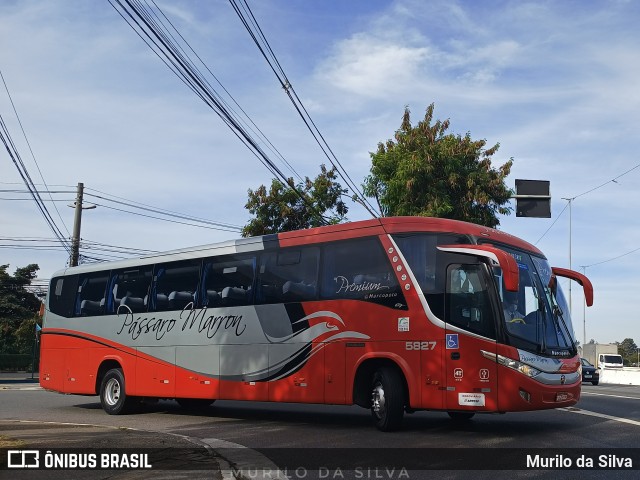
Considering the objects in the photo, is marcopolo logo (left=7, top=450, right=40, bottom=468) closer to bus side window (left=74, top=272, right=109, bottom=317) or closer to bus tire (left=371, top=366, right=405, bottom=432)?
bus tire (left=371, top=366, right=405, bottom=432)

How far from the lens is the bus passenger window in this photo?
1664cm

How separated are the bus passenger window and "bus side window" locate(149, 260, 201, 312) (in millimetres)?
277

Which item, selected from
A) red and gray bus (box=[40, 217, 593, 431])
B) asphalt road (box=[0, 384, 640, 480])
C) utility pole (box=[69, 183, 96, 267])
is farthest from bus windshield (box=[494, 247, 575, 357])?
utility pole (box=[69, 183, 96, 267])

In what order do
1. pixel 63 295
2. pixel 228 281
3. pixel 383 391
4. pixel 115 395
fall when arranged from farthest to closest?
pixel 63 295
pixel 115 395
pixel 228 281
pixel 383 391

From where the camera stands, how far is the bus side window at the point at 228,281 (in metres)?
14.5

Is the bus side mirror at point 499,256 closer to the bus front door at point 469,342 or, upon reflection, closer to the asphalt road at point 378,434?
the bus front door at point 469,342

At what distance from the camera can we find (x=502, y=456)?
9148 mm

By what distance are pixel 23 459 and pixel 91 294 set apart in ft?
31.0

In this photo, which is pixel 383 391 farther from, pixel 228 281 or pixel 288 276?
pixel 228 281

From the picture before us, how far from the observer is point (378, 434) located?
11.5m

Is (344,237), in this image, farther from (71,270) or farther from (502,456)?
(71,270)

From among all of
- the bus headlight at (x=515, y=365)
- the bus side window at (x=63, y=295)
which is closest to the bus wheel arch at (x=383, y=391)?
the bus headlight at (x=515, y=365)

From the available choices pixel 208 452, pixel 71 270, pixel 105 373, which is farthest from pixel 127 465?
pixel 71 270

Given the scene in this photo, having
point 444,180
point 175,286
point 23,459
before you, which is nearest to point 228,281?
point 175,286
